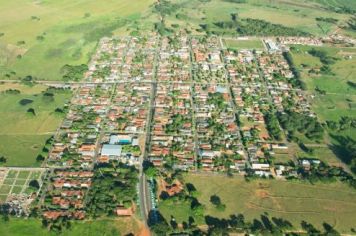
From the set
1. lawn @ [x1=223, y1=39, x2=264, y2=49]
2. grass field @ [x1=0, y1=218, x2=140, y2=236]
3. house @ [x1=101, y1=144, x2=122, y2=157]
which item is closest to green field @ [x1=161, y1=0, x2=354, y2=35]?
lawn @ [x1=223, y1=39, x2=264, y2=49]

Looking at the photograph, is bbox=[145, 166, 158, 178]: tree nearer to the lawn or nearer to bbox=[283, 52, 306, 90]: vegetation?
bbox=[283, 52, 306, 90]: vegetation

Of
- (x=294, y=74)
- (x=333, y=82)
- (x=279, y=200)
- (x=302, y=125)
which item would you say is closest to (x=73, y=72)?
(x=302, y=125)

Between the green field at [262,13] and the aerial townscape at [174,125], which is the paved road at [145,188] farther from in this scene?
the green field at [262,13]

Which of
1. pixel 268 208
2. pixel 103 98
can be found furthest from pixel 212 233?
pixel 103 98

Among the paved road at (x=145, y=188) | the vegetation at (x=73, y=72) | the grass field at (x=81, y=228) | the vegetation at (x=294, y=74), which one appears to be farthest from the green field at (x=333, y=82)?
the vegetation at (x=73, y=72)

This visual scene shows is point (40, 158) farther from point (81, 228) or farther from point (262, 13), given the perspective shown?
point (262, 13)

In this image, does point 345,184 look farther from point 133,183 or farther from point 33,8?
point 33,8
